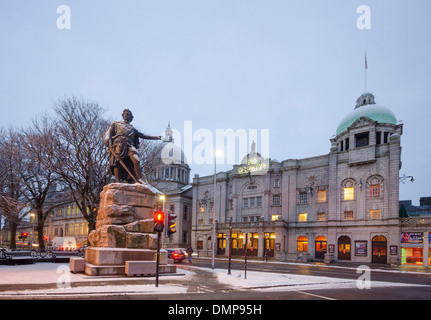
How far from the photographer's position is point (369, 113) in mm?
52406

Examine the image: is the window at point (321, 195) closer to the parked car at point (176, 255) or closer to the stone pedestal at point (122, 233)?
the parked car at point (176, 255)

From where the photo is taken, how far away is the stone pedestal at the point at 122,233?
14.3 meters

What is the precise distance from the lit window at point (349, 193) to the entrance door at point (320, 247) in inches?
270

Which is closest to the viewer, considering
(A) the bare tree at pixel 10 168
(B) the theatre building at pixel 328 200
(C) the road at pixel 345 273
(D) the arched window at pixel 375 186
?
(C) the road at pixel 345 273

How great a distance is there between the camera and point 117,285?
12.1 meters

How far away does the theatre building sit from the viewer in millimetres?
44844

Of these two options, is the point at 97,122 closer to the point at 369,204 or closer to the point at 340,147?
the point at 369,204

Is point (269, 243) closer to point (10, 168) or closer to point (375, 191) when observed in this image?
point (375, 191)

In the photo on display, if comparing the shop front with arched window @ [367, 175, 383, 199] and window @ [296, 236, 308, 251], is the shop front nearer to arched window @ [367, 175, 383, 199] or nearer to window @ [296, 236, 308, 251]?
arched window @ [367, 175, 383, 199]

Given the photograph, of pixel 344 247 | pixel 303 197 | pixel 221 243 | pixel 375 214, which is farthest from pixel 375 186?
pixel 221 243

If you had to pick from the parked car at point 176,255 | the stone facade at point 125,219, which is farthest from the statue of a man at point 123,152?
the parked car at point 176,255

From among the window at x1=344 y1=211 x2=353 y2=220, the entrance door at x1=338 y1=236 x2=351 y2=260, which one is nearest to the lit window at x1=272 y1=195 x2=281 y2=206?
the window at x1=344 y1=211 x2=353 y2=220

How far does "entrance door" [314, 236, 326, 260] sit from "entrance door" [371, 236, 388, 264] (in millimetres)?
6959
